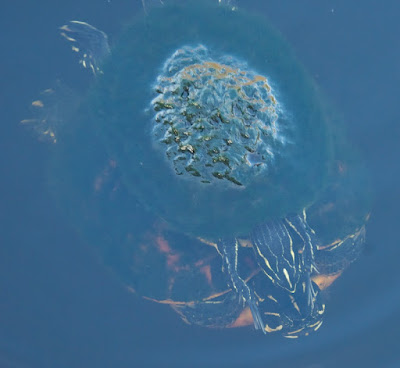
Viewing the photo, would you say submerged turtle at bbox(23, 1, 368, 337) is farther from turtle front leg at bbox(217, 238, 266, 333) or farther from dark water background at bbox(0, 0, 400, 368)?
dark water background at bbox(0, 0, 400, 368)

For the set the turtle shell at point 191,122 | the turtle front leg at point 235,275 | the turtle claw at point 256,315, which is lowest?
the turtle claw at point 256,315

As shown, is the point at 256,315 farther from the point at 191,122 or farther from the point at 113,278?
the point at 191,122

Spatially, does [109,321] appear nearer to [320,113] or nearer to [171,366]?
[171,366]

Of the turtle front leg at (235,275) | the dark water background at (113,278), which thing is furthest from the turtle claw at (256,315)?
the dark water background at (113,278)

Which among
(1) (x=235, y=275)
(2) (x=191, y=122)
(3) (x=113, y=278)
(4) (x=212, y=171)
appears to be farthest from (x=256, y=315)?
(2) (x=191, y=122)

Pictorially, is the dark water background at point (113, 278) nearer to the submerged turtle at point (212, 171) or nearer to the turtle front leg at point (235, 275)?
the submerged turtle at point (212, 171)
